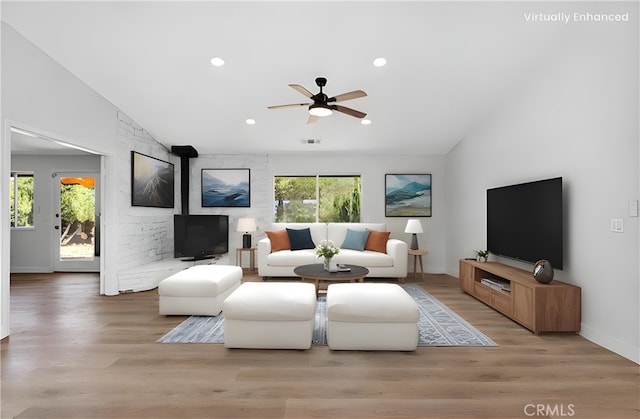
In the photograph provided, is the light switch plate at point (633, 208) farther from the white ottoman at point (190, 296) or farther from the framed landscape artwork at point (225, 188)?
the framed landscape artwork at point (225, 188)

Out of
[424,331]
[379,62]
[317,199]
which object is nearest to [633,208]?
[424,331]

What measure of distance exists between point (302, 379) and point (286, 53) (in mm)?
3090

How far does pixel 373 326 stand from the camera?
2.67 metres

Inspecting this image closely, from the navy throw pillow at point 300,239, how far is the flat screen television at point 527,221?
2826 mm

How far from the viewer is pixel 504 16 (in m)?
3.04

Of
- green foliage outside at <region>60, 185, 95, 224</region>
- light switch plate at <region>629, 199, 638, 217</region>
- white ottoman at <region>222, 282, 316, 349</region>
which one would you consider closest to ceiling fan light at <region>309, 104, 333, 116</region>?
white ottoman at <region>222, 282, 316, 349</region>

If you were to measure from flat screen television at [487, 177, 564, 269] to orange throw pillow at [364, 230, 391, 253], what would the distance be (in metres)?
1.64

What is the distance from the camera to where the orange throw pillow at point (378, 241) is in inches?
224

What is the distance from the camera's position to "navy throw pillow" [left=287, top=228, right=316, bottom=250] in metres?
5.81

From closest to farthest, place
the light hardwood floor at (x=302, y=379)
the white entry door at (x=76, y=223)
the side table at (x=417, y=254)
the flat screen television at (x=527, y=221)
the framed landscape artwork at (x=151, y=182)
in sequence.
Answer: the light hardwood floor at (x=302, y=379)
the flat screen television at (x=527, y=221)
the framed landscape artwork at (x=151, y=182)
the side table at (x=417, y=254)
the white entry door at (x=76, y=223)

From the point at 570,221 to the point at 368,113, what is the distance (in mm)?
2794

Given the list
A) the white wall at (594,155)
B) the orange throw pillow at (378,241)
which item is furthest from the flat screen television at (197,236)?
the white wall at (594,155)

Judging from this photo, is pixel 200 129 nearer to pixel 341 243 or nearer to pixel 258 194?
pixel 258 194

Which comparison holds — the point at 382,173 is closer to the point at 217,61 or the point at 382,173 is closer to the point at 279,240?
the point at 279,240
